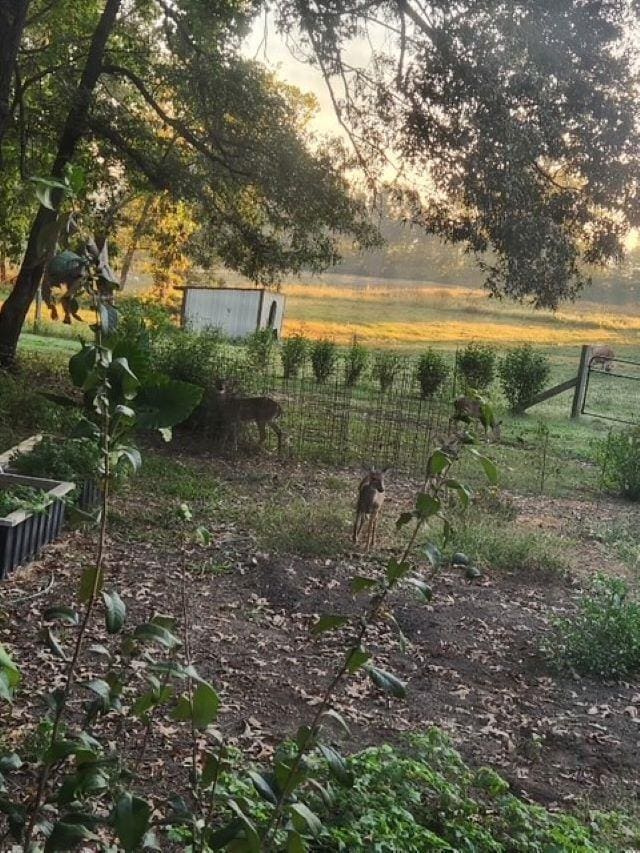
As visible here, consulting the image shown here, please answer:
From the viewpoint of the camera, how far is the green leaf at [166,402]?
1.46 m

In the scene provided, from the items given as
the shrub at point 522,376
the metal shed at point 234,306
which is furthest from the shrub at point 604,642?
the metal shed at point 234,306

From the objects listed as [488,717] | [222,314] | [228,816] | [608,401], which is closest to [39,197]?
[228,816]

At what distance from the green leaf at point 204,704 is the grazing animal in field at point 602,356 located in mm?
12369

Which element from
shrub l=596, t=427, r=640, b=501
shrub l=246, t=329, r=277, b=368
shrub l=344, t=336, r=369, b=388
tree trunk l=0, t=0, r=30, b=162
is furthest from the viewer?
shrub l=344, t=336, r=369, b=388

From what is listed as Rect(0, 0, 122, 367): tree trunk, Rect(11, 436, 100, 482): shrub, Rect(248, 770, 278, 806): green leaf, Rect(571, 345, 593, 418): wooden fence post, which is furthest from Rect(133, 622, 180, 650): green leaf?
Rect(571, 345, 593, 418): wooden fence post

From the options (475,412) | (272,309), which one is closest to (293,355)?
(272,309)

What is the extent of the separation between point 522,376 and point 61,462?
33.5 ft

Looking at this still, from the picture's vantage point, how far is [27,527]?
16.3 ft

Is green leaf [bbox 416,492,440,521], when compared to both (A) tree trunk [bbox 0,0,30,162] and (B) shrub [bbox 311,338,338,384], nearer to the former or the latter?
(A) tree trunk [bbox 0,0,30,162]

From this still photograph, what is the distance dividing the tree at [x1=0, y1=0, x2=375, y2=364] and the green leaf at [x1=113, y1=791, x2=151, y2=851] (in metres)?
9.73

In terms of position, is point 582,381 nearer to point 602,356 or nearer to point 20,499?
point 602,356

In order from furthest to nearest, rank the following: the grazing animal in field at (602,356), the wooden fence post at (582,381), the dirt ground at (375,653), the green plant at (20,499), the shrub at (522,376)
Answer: the shrub at (522,376) < the grazing animal in field at (602,356) < the wooden fence post at (582,381) < the green plant at (20,499) < the dirt ground at (375,653)

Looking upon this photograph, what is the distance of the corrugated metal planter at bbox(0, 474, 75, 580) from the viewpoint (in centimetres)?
472

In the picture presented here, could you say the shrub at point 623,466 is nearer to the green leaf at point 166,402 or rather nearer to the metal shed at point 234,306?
the green leaf at point 166,402
